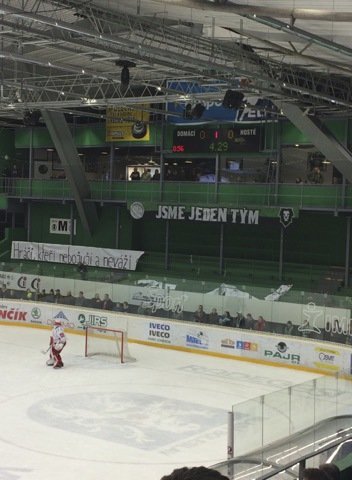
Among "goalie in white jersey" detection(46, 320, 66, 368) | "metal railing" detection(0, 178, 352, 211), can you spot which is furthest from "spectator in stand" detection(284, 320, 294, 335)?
"metal railing" detection(0, 178, 352, 211)

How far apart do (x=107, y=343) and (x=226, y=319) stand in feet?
10.6

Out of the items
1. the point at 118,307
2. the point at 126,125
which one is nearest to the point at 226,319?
the point at 118,307

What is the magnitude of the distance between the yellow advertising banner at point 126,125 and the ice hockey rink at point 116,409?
11.8 metres

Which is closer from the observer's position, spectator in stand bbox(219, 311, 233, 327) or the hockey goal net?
the hockey goal net

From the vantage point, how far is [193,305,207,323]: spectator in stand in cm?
1973

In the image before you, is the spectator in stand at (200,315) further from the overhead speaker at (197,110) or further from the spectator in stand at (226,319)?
the overhead speaker at (197,110)

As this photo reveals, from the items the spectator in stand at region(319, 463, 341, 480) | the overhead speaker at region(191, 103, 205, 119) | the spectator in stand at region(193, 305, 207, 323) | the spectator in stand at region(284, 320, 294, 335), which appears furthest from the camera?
the overhead speaker at region(191, 103, 205, 119)

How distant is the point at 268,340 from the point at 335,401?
30.6ft

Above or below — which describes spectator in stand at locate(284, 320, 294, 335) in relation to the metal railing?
below

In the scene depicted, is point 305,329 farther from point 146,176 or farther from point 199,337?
point 146,176

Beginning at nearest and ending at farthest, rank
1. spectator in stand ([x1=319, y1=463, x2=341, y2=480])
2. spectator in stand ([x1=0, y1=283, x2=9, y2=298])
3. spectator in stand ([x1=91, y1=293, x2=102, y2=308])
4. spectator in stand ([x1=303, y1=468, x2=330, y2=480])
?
spectator in stand ([x1=303, y1=468, x2=330, y2=480])
spectator in stand ([x1=319, y1=463, x2=341, y2=480])
spectator in stand ([x1=91, y1=293, x2=102, y2=308])
spectator in stand ([x1=0, y1=283, x2=9, y2=298])

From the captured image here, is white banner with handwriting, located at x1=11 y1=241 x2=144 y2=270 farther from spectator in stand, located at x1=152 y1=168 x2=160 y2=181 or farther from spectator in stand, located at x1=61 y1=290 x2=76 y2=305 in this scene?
spectator in stand, located at x1=61 y1=290 x2=76 y2=305

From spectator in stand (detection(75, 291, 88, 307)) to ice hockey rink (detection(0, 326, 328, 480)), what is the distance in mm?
1610

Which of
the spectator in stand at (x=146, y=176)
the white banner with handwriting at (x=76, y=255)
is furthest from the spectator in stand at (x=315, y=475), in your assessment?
the spectator in stand at (x=146, y=176)
